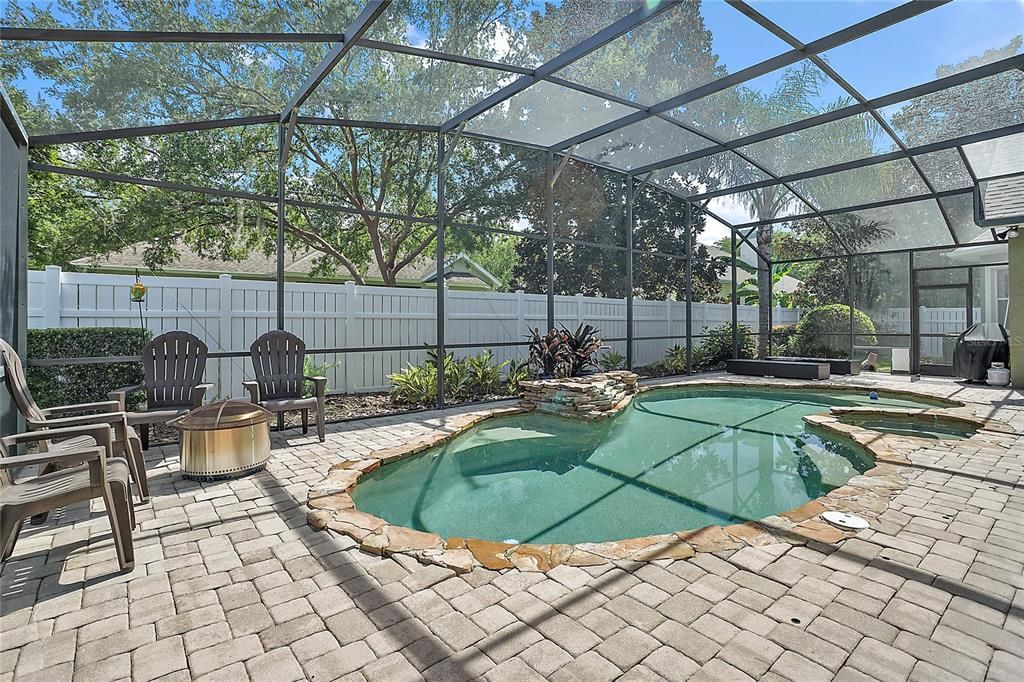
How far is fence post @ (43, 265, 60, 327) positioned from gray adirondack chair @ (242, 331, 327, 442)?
225 centimetres

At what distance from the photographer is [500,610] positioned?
7.18 ft

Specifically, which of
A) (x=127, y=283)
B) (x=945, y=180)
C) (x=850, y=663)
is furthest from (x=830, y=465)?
(x=127, y=283)

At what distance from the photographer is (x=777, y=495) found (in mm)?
4023

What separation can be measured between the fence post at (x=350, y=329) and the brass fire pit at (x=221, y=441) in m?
3.95

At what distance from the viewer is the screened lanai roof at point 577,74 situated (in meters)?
4.54

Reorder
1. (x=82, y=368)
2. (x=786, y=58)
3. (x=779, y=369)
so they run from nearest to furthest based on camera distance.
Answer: (x=82, y=368), (x=786, y=58), (x=779, y=369)

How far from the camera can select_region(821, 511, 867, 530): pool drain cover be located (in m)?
3.02

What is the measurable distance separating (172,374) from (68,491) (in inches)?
114

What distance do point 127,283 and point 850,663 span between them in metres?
7.51

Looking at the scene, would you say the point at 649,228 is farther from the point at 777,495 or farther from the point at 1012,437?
the point at 777,495

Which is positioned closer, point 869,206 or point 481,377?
point 481,377

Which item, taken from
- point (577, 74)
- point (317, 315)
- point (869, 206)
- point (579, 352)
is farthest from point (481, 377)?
point (869, 206)

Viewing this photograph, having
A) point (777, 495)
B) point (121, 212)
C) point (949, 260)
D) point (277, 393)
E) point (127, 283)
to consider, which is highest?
point (121, 212)

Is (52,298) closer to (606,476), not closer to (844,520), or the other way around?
(606,476)
